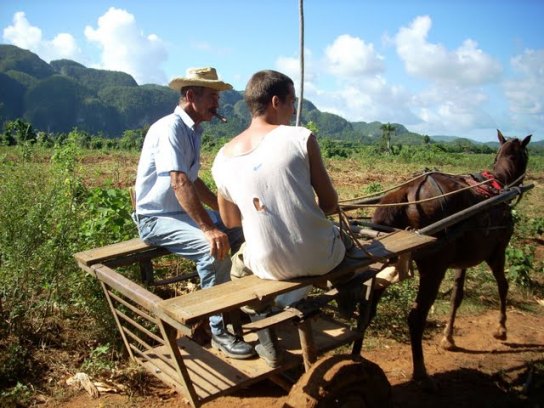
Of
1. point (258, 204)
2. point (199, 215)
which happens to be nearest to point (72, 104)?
point (199, 215)

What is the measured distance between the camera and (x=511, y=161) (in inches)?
213

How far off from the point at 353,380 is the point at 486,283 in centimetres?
497

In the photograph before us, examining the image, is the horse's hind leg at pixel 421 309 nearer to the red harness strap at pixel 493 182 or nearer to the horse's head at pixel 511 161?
the red harness strap at pixel 493 182

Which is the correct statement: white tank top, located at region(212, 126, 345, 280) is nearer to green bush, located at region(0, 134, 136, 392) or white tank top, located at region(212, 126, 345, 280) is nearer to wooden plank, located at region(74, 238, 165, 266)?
wooden plank, located at region(74, 238, 165, 266)

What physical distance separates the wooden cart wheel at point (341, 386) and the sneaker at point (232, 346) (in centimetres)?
56

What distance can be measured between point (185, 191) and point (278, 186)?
91cm

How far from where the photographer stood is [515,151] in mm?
5477

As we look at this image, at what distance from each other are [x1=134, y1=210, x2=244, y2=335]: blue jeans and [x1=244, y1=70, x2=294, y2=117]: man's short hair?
116 centimetres

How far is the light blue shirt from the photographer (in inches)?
132

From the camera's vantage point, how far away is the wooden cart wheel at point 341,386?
8.02 ft

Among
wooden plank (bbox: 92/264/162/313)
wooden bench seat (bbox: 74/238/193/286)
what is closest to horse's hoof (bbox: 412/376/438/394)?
wooden bench seat (bbox: 74/238/193/286)

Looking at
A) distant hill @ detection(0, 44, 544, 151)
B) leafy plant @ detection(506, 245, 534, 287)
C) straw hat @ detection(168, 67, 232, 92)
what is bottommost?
leafy plant @ detection(506, 245, 534, 287)

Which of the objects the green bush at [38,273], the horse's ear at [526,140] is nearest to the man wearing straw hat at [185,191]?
the green bush at [38,273]

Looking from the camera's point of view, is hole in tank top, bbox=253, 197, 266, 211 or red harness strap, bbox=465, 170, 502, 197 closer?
hole in tank top, bbox=253, 197, 266, 211
